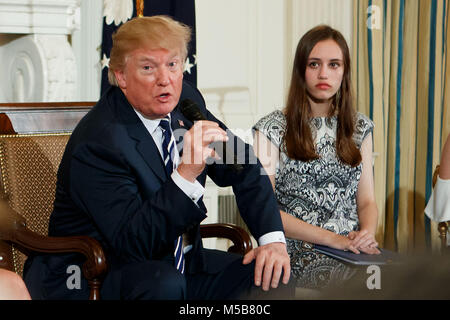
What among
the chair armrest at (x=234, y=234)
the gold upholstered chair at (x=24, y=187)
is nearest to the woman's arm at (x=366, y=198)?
the chair armrest at (x=234, y=234)

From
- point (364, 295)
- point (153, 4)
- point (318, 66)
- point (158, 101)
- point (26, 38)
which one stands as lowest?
point (364, 295)

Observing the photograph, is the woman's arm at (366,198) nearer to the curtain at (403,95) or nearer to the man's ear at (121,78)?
the man's ear at (121,78)

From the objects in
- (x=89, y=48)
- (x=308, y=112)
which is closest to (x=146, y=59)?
(x=308, y=112)

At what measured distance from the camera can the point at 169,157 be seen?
1.59 m

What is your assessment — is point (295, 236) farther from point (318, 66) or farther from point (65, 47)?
point (65, 47)

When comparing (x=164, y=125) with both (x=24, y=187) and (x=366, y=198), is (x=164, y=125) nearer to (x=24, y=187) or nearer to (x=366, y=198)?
(x=24, y=187)

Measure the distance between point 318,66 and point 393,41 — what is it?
6.34 ft

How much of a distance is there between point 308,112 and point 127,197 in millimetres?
934

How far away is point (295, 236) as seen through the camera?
204 cm

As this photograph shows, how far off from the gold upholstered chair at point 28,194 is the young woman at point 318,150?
0.26 m

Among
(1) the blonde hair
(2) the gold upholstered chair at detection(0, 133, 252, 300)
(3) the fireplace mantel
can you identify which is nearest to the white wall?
(3) the fireplace mantel

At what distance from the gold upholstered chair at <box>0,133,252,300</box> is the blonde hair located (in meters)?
0.61

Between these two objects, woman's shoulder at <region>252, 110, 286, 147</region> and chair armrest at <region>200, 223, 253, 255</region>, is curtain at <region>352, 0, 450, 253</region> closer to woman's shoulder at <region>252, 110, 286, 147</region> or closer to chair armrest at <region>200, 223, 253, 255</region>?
woman's shoulder at <region>252, 110, 286, 147</region>

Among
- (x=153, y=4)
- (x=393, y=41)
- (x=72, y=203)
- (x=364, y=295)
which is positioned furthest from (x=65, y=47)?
(x=364, y=295)
